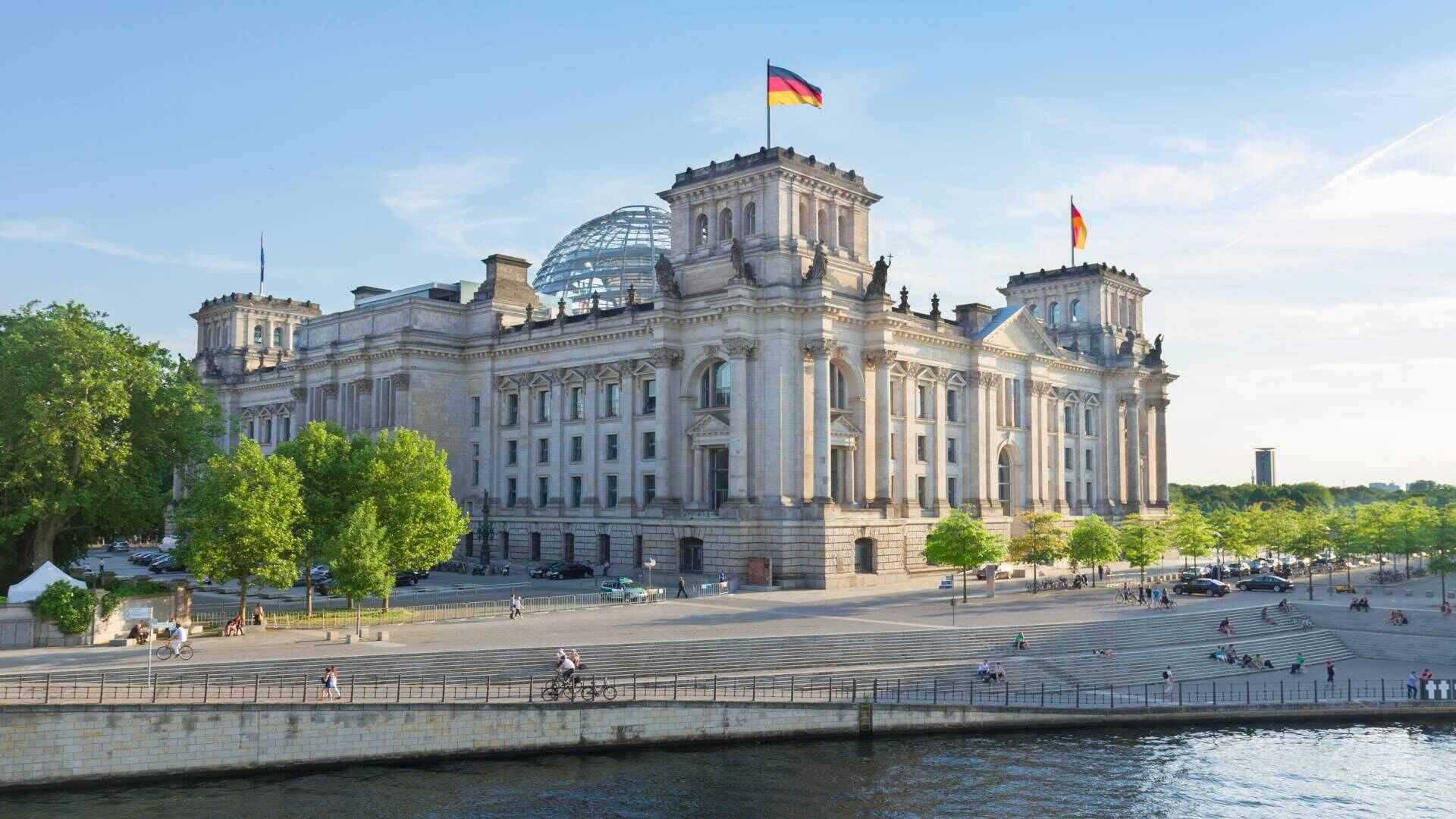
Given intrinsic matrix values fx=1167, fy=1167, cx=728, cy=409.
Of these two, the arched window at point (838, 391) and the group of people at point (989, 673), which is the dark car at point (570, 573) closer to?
the arched window at point (838, 391)

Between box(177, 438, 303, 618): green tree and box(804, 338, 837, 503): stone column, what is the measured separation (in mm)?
32993

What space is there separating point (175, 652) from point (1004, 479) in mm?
70816

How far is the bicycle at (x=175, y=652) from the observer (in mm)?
43438

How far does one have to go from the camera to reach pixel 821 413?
249 feet

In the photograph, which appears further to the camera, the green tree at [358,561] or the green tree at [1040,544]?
the green tree at [1040,544]

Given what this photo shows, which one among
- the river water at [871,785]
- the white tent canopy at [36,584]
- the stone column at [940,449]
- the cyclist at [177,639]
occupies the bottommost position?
the river water at [871,785]

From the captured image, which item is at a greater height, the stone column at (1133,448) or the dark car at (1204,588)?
the stone column at (1133,448)

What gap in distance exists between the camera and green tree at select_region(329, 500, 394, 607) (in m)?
51.4

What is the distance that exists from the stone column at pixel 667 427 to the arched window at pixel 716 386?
1.91 metres

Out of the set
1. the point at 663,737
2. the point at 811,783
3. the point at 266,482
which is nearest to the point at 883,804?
the point at 811,783

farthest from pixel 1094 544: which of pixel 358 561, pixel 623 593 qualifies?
pixel 358 561

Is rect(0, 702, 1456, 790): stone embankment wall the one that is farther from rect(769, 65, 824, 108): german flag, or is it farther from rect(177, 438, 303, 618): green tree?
rect(769, 65, 824, 108): german flag

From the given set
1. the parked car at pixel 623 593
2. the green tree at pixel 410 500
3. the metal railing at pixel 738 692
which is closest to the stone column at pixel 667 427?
the parked car at pixel 623 593

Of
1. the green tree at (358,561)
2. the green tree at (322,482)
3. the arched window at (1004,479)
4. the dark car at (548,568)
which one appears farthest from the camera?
the arched window at (1004,479)
